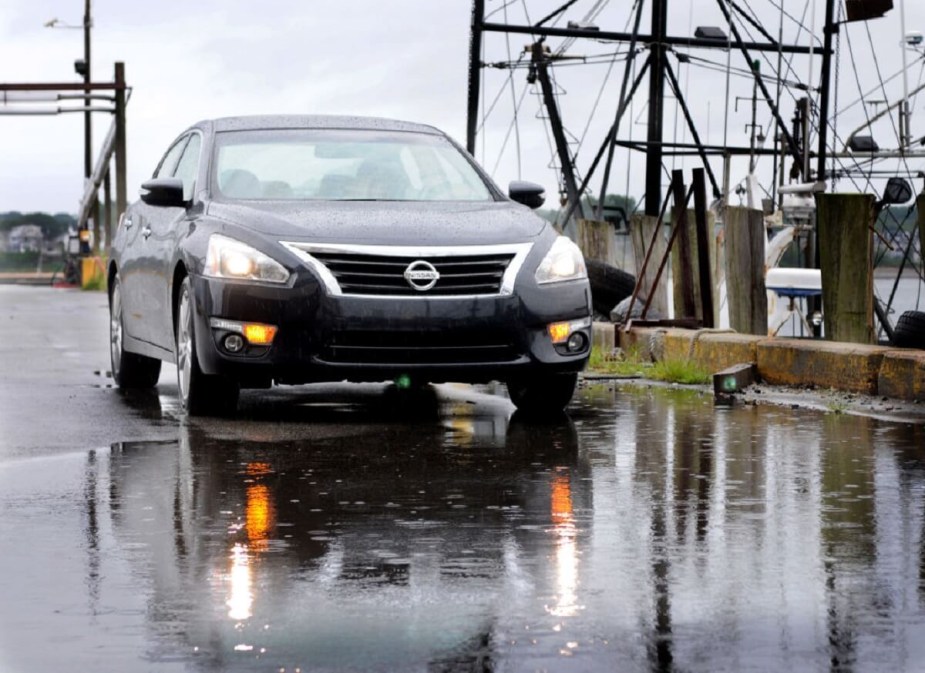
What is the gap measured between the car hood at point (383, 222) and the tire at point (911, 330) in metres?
2.60

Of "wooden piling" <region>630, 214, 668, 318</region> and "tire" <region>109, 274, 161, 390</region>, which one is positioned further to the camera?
"wooden piling" <region>630, 214, 668, 318</region>

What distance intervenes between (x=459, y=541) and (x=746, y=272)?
374 inches

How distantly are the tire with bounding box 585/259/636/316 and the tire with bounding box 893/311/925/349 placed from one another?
8.77 metres

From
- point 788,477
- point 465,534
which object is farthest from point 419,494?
point 788,477

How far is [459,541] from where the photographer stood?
22.4 ft

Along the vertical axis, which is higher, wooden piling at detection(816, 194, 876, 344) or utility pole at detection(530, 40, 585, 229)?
utility pole at detection(530, 40, 585, 229)

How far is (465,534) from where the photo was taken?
6.98 meters

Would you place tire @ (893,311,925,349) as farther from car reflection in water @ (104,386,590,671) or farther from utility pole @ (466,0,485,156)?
utility pole @ (466,0,485,156)

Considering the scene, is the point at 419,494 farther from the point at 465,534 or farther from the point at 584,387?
the point at 584,387

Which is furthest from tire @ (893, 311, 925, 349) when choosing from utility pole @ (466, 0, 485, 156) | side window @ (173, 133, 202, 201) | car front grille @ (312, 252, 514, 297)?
utility pole @ (466, 0, 485, 156)

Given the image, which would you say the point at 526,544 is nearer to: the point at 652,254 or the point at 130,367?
the point at 130,367

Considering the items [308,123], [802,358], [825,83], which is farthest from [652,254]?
[825,83]

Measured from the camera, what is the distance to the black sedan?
35.3 ft

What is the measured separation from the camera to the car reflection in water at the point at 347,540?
17.1ft
